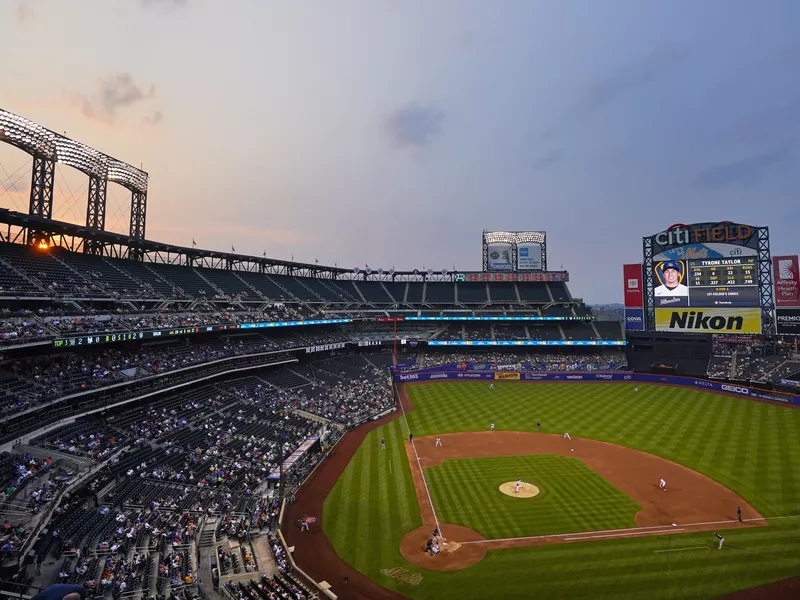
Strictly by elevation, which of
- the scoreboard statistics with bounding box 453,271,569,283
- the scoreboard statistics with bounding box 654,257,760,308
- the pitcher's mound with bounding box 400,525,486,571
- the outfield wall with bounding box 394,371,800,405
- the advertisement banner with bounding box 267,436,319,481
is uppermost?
the scoreboard statistics with bounding box 453,271,569,283

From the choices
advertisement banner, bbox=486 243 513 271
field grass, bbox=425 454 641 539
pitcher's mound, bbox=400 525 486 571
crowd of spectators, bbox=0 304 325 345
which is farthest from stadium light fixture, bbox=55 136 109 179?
advertisement banner, bbox=486 243 513 271

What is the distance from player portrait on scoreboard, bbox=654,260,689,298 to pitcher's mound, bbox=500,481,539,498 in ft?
145

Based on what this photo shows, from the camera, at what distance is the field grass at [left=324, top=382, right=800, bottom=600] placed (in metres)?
17.9

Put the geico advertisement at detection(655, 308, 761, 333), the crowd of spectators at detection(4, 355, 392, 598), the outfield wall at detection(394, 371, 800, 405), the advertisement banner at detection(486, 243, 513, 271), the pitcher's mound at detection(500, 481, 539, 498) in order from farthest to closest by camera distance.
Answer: the advertisement banner at detection(486, 243, 513, 271) → the outfield wall at detection(394, 371, 800, 405) → the geico advertisement at detection(655, 308, 761, 333) → the pitcher's mound at detection(500, 481, 539, 498) → the crowd of spectators at detection(4, 355, 392, 598)

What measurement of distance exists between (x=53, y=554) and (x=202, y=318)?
1179 inches

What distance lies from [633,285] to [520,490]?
47808mm

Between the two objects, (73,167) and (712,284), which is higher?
(73,167)

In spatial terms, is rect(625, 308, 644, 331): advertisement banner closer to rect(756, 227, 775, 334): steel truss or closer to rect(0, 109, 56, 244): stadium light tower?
rect(756, 227, 775, 334): steel truss

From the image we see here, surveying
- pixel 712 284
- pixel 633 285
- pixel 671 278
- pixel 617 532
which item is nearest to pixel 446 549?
pixel 617 532

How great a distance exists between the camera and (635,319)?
63.8 metres

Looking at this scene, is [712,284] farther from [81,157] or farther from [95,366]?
[81,157]

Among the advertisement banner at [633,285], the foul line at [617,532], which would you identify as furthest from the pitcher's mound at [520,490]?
the advertisement banner at [633,285]

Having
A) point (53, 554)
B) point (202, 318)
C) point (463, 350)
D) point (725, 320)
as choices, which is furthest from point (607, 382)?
point (53, 554)

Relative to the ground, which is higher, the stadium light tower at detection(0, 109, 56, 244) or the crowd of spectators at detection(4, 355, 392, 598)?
the stadium light tower at detection(0, 109, 56, 244)
